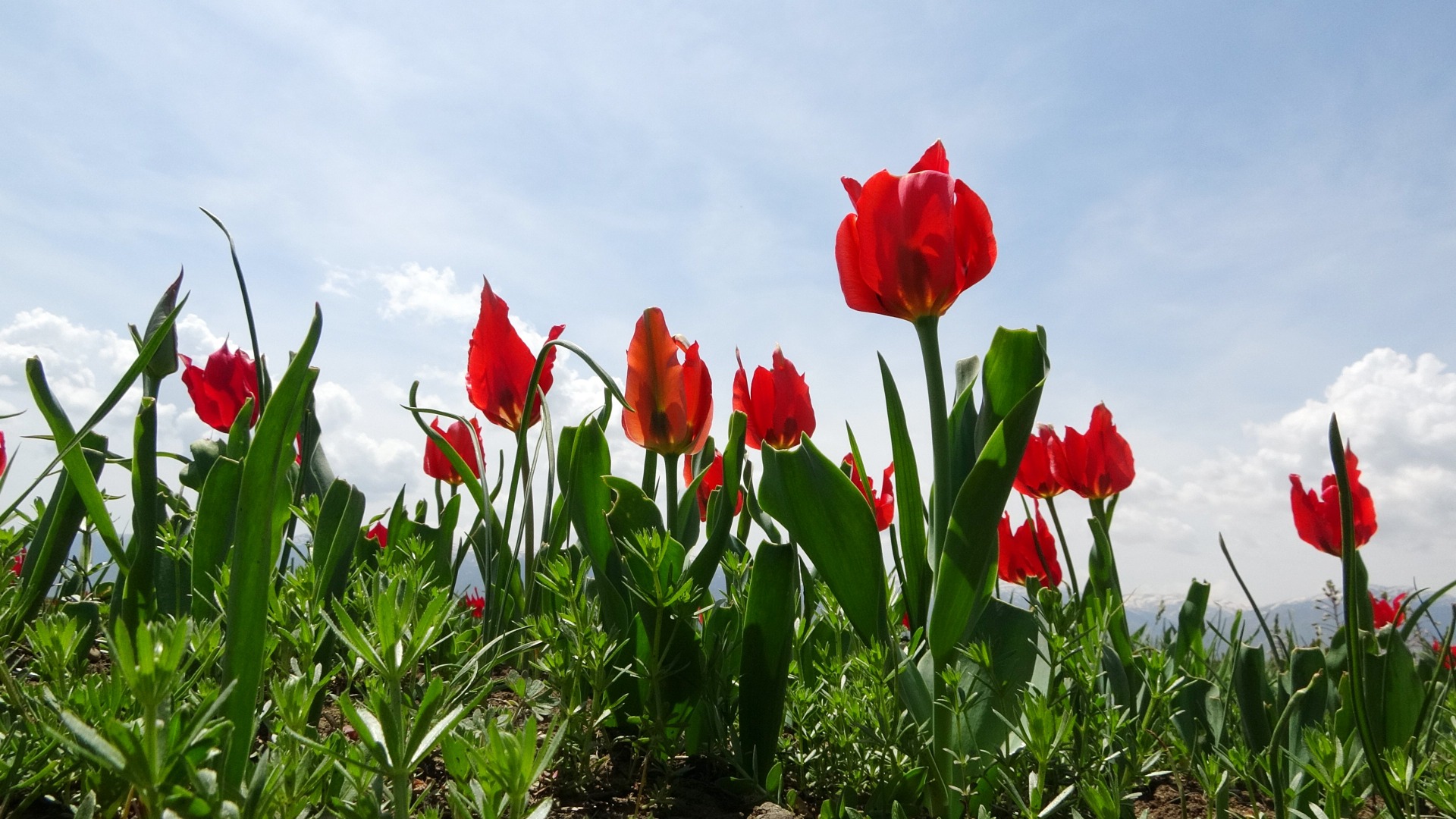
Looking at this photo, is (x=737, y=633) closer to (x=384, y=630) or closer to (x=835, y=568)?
(x=835, y=568)

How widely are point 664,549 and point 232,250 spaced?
1.03 m

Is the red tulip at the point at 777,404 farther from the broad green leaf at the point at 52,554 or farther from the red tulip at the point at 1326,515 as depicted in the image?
the red tulip at the point at 1326,515

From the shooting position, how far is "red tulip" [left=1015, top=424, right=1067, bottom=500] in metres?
2.51

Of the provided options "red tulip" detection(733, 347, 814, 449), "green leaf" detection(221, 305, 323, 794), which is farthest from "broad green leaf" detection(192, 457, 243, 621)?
"red tulip" detection(733, 347, 814, 449)

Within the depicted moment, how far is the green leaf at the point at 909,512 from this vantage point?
144 cm

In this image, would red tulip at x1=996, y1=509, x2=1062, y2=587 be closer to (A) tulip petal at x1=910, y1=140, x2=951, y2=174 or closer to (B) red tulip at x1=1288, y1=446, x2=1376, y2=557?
(B) red tulip at x1=1288, y1=446, x2=1376, y2=557

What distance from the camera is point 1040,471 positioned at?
8.32 feet

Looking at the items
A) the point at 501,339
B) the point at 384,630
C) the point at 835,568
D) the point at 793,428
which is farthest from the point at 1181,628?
the point at 384,630

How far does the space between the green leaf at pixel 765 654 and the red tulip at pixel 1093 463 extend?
147 centimetres

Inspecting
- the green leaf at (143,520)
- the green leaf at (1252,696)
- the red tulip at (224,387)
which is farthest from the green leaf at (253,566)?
the red tulip at (224,387)

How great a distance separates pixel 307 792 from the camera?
770 mm

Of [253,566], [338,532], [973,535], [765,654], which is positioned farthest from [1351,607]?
[338,532]

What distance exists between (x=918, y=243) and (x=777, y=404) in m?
0.93

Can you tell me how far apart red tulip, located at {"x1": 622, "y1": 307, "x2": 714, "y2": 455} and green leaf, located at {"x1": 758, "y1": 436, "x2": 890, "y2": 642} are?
580 millimetres
